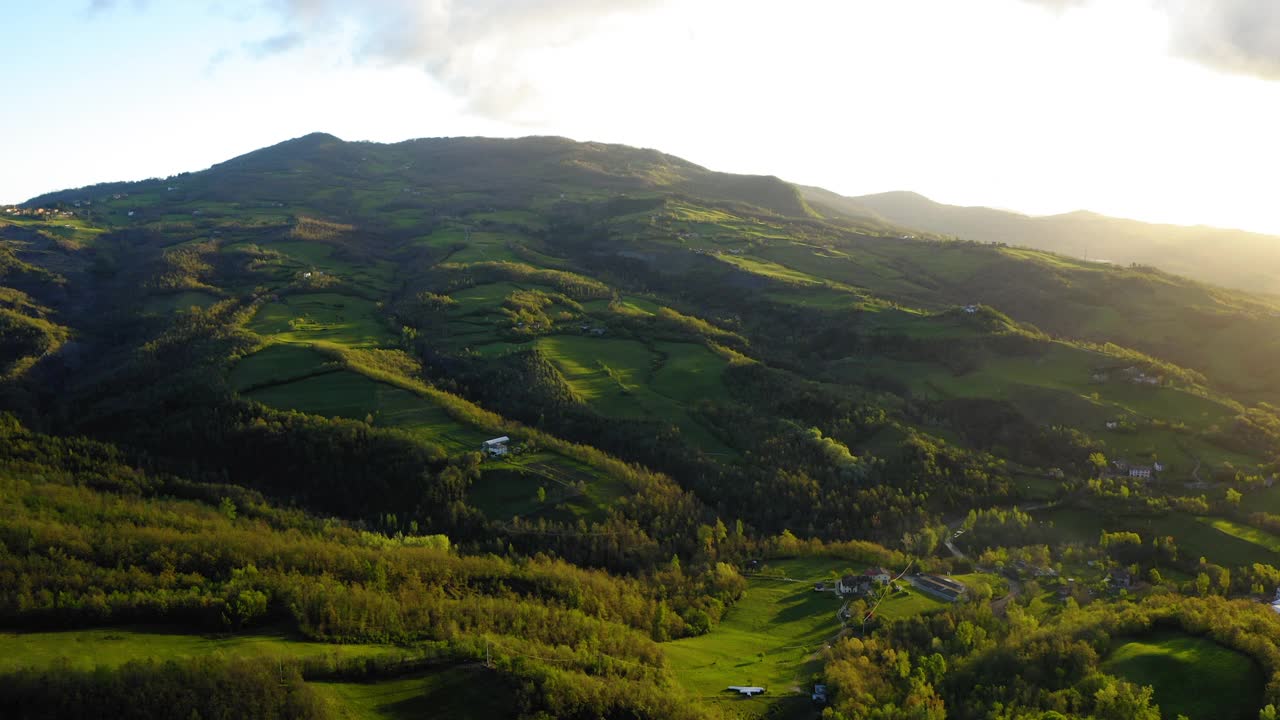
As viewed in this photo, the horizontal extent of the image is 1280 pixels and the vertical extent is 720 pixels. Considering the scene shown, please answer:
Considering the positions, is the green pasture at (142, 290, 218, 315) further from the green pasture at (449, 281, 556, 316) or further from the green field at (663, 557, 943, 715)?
the green field at (663, 557, 943, 715)

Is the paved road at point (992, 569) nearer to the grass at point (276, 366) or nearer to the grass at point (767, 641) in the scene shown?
the grass at point (767, 641)

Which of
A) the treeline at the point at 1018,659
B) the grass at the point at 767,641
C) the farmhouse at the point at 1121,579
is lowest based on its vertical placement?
the grass at the point at 767,641

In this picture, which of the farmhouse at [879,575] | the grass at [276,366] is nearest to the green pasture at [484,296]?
the grass at [276,366]

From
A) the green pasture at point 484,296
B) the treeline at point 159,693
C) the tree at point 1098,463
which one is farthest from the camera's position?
the green pasture at point 484,296

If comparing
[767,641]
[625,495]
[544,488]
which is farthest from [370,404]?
[767,641]

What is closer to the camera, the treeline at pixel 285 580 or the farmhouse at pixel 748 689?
the treeline at pixel 285 580

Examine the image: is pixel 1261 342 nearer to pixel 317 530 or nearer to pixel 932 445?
pixel 932 445
